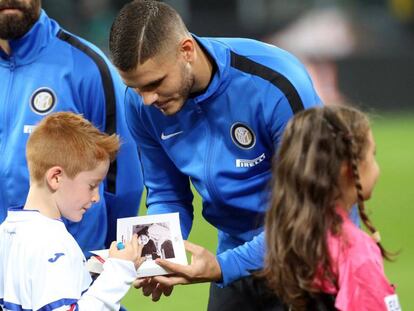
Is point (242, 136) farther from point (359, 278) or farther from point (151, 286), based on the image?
point (359, 278)

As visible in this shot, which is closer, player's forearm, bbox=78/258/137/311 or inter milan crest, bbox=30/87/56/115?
player's forearm, bbox=78/258/137/311

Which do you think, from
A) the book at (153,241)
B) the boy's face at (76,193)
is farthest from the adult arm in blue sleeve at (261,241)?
the boy's face at (76,193)

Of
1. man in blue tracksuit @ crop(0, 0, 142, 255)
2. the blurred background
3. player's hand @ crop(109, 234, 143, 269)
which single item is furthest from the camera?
the blurred background

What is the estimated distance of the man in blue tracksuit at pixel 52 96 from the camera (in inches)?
234

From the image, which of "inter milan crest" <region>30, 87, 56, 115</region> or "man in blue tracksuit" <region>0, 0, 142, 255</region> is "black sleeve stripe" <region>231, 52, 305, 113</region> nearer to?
"man in blue tracksuit" <region>0, 0, 142, 255</region>

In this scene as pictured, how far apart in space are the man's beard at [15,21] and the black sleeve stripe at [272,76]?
1.38 metres

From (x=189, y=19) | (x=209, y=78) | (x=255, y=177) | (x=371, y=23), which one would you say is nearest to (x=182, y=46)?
(x=209, y=78)

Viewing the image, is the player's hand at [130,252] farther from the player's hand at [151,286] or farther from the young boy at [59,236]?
the player's hand at [151,286]

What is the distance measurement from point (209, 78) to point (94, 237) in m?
1.28

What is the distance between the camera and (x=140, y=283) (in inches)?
197

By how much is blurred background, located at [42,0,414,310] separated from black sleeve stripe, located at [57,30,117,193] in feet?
37.9

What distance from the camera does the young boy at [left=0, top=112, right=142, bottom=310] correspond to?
4570 millimetres

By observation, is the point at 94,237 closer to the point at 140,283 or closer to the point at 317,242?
the point at 140,283

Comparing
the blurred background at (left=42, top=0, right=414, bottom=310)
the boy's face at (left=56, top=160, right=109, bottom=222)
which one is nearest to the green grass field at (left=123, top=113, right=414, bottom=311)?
the blurred background at (left=42, top=0, right=414, bottom=310)
